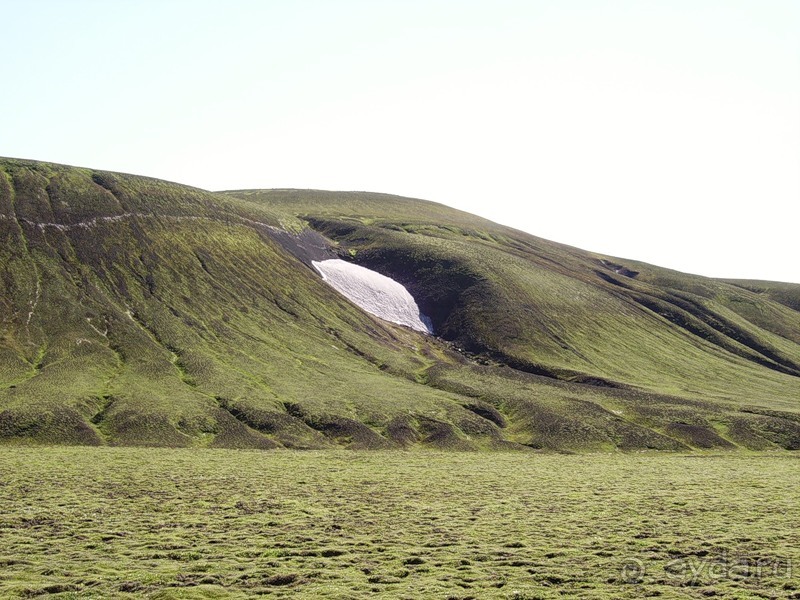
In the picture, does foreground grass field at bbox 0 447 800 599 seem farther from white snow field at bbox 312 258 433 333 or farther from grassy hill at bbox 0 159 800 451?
white snow field at bbox 312 258 433 333

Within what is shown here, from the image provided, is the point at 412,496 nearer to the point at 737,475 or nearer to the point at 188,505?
the point at 188,505

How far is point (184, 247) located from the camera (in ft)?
401

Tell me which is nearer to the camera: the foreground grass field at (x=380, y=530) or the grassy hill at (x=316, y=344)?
the foreground grass field at (x=380, y=530)

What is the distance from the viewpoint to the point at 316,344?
104250mm

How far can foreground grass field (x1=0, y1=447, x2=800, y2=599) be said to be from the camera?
2262 cm

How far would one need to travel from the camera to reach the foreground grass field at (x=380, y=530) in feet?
74.2

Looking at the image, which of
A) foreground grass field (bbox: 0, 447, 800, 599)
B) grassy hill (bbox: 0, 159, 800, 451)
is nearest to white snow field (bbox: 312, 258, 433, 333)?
grassy hill (bbox: 0, 159, 800, 451)

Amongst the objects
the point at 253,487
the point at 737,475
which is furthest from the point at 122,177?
the point at 737,475

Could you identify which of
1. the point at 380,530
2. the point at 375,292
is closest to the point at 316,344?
the point at 375,292

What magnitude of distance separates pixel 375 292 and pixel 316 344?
33.7 metres

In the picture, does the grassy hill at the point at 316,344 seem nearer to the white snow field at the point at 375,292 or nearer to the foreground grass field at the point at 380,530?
the white snow field at the point at 375,292

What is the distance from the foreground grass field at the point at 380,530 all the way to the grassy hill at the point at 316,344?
16628 mm

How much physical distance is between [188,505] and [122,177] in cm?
11740

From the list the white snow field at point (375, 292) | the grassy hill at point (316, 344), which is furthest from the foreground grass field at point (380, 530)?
the white snow field at point (375, 292)
